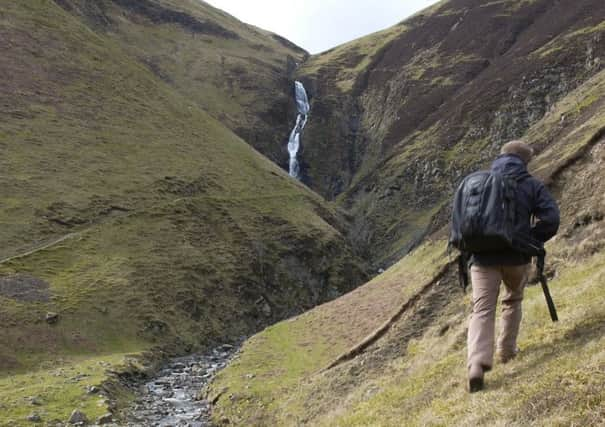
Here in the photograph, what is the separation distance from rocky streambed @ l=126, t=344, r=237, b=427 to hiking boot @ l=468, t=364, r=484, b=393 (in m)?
16.1

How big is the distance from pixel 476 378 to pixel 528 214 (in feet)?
9.36

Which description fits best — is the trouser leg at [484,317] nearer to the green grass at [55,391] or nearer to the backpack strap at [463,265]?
the backpack strap at [463,265]

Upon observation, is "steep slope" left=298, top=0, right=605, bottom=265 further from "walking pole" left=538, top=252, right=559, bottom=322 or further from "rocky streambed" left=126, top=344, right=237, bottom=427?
"walking pole" left=538, top=252, right=559, bottom=322

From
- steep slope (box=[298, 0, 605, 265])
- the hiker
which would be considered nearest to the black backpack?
the hiker

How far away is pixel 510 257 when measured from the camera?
9.22 m

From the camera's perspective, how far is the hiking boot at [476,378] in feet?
30.1

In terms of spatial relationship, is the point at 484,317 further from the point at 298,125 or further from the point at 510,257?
the point at 298,125

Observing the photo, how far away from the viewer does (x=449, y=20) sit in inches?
5586

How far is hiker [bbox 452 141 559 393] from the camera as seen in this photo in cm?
907

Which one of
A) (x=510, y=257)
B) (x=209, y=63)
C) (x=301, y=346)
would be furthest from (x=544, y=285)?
(x=209, y=63)

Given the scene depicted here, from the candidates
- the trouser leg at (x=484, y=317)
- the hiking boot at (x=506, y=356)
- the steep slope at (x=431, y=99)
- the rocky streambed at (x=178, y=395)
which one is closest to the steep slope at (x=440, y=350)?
the hiking boot at (x=506, y=356)

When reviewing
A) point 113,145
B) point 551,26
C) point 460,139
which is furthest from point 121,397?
point 551,26

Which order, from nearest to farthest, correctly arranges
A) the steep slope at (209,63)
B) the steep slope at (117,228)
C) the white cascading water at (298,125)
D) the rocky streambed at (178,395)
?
the rocky streambed at (178,395)
the steep slope at (117,228)
the white cascading water at (298,125)
the steep slope at (209,63)

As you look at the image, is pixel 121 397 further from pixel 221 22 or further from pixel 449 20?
pixel 221 22
